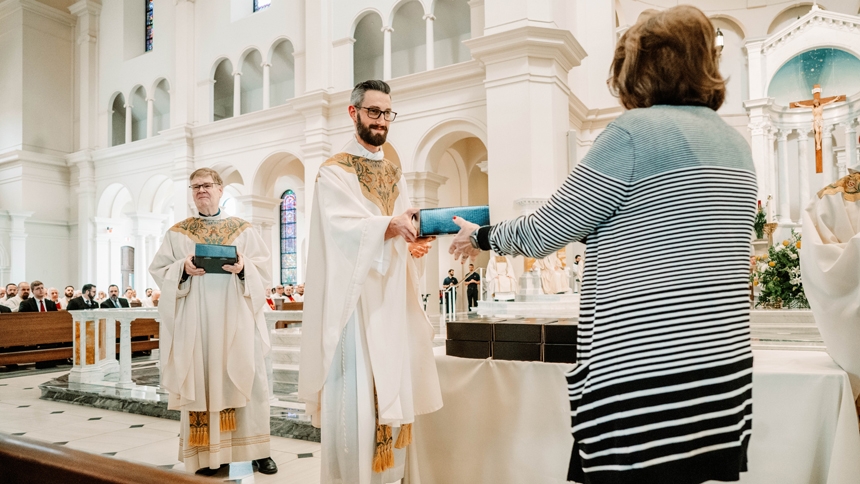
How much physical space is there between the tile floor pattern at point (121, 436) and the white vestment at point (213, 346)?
257 millimetres

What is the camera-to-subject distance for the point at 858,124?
14.0 metres

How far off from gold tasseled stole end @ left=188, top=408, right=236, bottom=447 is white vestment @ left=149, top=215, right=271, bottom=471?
0.03 m

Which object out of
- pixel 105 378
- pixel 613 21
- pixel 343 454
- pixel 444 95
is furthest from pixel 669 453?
pixel 613 21

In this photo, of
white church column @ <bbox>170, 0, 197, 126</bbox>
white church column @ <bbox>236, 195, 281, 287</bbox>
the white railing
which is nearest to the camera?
the white railing

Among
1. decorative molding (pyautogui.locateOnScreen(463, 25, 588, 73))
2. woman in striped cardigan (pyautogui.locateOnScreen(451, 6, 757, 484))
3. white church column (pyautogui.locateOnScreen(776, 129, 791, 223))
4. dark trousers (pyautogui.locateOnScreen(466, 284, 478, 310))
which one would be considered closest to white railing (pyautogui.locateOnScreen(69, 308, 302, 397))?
woman in striped cardigan (pyautogui.locateOnScreen(451, 6, 757, 484))

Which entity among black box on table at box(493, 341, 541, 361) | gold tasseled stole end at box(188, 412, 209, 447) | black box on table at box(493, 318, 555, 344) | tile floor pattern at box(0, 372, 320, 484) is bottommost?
tile floor pattern at box(0, 372, 320, 484)

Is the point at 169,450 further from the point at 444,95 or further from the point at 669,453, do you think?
the point at 444,95

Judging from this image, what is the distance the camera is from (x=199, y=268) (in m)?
3.69

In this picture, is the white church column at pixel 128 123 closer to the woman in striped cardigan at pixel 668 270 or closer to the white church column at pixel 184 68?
the white church column at pixel 184 68

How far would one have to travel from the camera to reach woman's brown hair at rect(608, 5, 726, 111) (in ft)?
4.40

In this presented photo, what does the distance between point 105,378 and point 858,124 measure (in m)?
16.3

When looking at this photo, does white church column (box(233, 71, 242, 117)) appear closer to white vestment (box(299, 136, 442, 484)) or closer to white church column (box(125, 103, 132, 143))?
white church column (box(125, 103, 132, 143))

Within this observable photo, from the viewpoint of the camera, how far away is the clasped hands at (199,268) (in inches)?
144

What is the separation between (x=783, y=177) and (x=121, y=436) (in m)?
15.3
